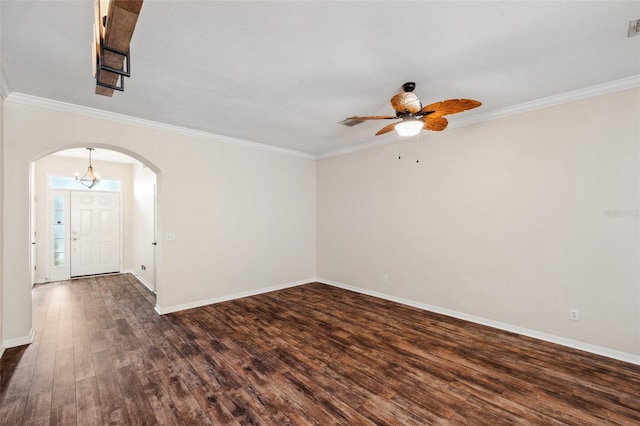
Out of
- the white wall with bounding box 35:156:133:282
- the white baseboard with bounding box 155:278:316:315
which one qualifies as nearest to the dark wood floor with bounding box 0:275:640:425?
the white baseboard with bounding box 155:278:316:315

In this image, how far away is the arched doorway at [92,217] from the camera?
6.01 meters

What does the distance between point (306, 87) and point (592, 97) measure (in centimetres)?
323

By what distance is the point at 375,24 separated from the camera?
2.02m


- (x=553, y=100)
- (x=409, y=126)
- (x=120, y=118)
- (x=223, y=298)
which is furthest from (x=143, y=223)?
(x=553, y=100)

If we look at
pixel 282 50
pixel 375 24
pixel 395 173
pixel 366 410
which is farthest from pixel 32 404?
pixel 395 173

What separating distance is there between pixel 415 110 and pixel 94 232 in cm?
790

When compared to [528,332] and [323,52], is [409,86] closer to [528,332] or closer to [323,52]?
[323,52]

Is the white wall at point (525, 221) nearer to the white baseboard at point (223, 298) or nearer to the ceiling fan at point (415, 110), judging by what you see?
the ceiling fan at point (415, 110)

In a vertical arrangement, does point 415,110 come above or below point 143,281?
above

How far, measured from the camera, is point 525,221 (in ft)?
11.4

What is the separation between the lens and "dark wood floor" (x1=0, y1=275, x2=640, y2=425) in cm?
210

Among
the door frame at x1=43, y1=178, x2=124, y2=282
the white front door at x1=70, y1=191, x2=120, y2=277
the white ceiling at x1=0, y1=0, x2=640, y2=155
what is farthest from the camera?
the white front door at x1=70, y1=191, x2=120, y2=277

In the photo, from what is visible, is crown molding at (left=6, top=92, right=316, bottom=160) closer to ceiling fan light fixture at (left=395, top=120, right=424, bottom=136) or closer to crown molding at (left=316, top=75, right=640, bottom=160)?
ceiling fan light fixture at (left=395, top=120, right=424, bottom=136)

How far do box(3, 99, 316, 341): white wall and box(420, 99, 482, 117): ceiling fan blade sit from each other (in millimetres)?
3529
